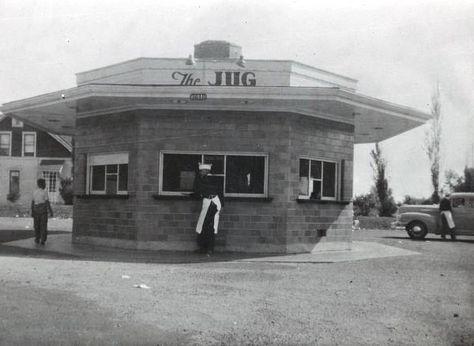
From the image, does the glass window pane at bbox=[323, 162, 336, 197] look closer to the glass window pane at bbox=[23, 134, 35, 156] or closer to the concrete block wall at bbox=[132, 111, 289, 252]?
the concrete block wall at bbox=[132, 111, 289, 252]

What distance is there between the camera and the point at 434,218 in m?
21.7

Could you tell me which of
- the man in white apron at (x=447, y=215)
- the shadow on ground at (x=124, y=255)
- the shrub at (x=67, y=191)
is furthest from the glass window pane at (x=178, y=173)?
the shrub at (x=67, y=191)

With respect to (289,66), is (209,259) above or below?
below

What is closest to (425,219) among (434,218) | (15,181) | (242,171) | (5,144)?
(434,218)

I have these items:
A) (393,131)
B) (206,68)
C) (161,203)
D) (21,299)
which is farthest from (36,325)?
(393,131)

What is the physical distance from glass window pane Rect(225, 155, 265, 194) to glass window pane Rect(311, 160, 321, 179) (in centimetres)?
160

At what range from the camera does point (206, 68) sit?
50.0ft

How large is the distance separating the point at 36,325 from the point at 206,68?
34.6 feet

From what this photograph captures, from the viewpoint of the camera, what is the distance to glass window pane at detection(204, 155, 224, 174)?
45.5 ft

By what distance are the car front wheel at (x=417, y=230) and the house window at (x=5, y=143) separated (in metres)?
36.6

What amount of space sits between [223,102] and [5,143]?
39303mm

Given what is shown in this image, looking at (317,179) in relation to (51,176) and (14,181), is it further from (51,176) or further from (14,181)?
(14,181)

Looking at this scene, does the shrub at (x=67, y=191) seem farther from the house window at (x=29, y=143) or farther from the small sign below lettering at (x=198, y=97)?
the small sign below lettering at (x=198, y=97)

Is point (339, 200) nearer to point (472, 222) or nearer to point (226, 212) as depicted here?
point (226, 212)
